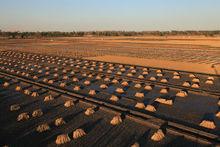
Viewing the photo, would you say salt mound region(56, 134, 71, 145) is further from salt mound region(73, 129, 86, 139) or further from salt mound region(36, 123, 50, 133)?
salt mound region(36, 123, 50, 133)

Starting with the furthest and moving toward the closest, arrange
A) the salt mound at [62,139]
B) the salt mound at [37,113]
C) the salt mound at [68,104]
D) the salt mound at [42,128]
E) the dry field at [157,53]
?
the dry field at [157,53] < the salt mound at [68,104] < the salt mound at [37,113] < the salt mound at [42,128] < the salt mound at [62,139]

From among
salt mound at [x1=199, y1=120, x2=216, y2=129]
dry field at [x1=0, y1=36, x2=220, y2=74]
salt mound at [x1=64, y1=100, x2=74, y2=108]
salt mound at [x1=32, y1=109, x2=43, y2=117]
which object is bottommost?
dry field at [x1=0, y1=36, x2=220, y2=74]

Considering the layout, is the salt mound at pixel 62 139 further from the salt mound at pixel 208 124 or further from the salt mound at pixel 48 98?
Answer: the salt mound at pixel 48 98

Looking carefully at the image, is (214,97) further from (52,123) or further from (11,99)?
(11,99)

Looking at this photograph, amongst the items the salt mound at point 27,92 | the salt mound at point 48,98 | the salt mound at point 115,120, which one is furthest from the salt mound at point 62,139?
the salt mound at point 27,92

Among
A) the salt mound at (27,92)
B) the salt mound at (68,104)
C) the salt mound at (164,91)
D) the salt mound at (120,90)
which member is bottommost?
the salt mound at (27,92)

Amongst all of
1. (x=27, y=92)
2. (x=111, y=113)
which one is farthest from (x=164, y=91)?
(x=27, y=92)

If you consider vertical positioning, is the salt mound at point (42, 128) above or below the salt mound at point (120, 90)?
above

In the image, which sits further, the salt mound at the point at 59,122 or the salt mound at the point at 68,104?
the salt mound at the point at 68,104

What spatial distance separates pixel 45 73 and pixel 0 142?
11673mm

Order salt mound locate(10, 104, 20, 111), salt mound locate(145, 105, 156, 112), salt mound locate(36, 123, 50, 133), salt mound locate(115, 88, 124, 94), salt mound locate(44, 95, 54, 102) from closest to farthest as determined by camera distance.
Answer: salt mound locate(36, 123, 50, 133), salt mound locate(145, 105, 156, 112), salt mound locate(10, 104, 20, 111), salt mound locate(44, 95, 54, 102), salt mound locate(115, 88, 124, 94)

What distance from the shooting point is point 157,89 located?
1336 cm

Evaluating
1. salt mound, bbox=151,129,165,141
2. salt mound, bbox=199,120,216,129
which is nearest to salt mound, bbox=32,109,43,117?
salt mound, bbox=151,129,165,141

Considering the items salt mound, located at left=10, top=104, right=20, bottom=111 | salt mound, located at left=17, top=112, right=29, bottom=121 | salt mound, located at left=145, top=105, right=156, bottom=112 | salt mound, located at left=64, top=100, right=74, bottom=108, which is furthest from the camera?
salt mound, located at left=64, top=100, right=74, bottom=108
